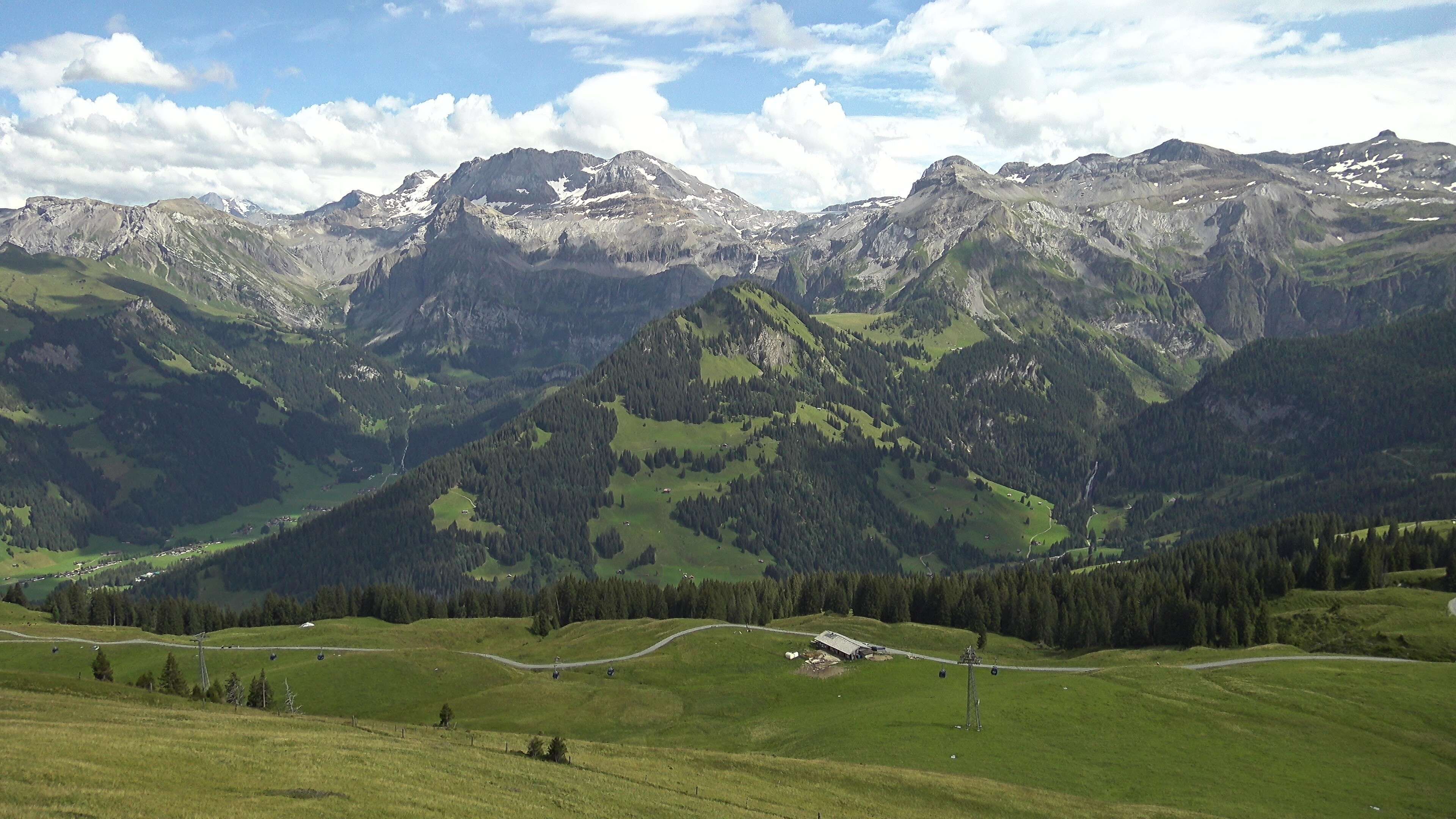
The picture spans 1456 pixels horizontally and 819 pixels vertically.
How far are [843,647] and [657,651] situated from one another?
28.9 meters

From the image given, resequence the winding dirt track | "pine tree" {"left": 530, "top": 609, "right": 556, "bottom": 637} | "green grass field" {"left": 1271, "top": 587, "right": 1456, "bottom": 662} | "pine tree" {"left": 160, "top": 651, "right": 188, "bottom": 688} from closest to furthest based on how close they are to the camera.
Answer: "pine tree" {"left": 160, "top": 651, "right": 188, "bottom": 688}
the winding dirt track
"green grass field" {"left": 1271, "top": 587, "right": 1456, "bottom": 662}
"pine tree" {"left": 530, "top": 609, "right": 556, "bottom": 637}

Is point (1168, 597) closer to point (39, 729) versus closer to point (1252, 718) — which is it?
point (1252, 718)

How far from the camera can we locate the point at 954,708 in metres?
113

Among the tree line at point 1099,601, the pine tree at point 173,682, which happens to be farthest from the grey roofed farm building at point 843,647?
the pine tree at point 173,682

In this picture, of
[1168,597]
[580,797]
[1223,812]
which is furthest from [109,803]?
[1168,597]

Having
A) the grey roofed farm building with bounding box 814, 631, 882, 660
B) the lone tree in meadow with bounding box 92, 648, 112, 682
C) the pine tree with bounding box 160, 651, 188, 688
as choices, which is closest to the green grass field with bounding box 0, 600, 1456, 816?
the grey roofed farm building with bounding box 814, 631, 882, 660

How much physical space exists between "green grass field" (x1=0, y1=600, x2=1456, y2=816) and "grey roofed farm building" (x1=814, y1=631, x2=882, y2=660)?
2584 millimetres

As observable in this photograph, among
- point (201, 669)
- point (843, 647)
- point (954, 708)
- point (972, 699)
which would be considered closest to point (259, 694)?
point (201, 669)

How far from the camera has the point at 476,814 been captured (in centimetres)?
5469

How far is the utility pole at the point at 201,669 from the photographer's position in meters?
132

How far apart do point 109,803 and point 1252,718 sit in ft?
333

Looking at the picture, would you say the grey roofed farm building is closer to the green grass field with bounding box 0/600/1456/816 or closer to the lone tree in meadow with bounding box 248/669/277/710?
the green grass field with bounding box 0/600/1456/816

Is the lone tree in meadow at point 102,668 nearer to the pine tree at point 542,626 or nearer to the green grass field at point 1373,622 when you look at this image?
the pine tree at point 542,626

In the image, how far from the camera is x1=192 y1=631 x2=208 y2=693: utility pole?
435ft
